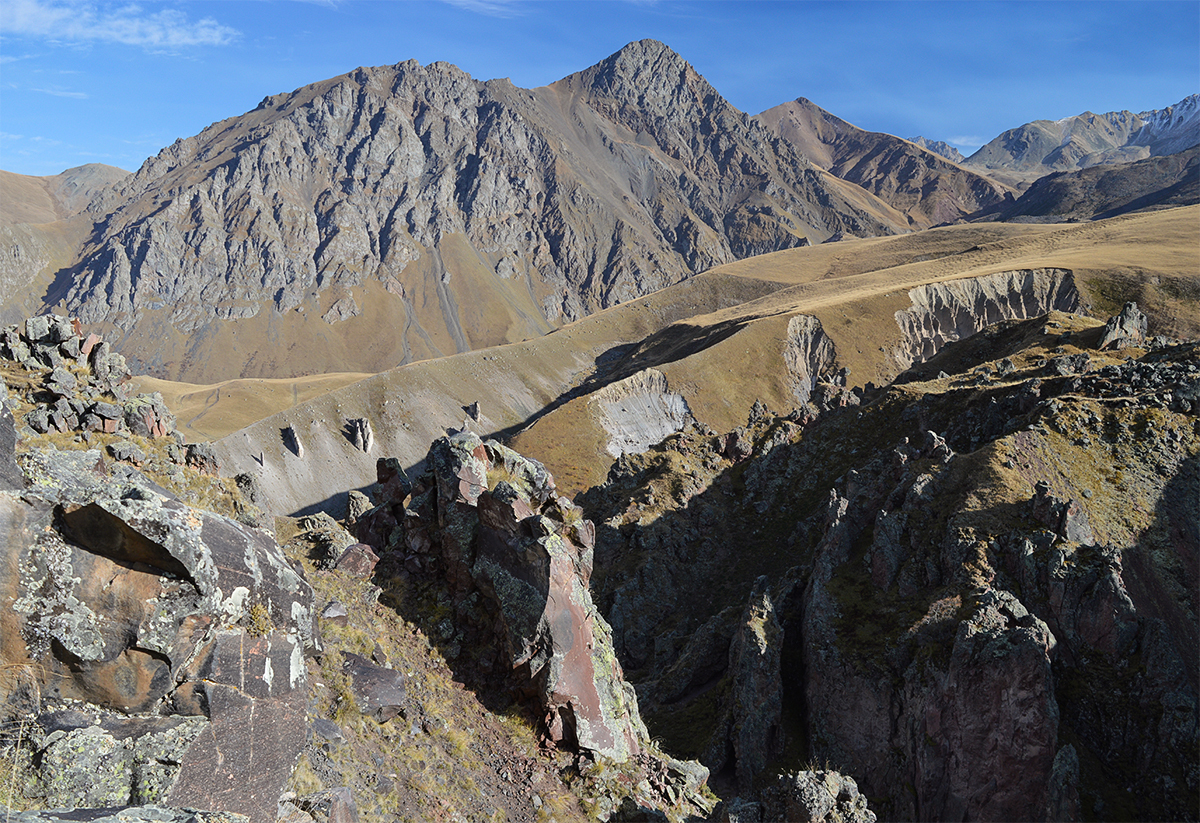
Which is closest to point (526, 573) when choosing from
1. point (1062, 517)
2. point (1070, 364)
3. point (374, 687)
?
point (374, 687)

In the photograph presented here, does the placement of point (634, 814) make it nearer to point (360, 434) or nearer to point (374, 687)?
point (374, 687)

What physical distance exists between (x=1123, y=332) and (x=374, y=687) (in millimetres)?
61673

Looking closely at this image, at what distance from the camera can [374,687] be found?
19.8 meters

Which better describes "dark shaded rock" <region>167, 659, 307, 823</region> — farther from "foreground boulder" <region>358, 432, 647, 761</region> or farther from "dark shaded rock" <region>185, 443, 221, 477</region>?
"dark shaded rock" <region>185, 443, 221, 477</region>

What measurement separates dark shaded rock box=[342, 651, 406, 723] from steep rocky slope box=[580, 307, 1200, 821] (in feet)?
40.2

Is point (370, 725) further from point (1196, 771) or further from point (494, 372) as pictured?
point (494, 372)

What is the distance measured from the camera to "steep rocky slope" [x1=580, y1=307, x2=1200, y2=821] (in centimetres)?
2773

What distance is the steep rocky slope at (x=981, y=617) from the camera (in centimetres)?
2773

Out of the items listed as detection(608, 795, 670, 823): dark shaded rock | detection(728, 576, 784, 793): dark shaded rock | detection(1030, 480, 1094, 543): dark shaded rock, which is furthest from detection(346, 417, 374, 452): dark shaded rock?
detection(608, 795, 670, 823): dark shaded rock

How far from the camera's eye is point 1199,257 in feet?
406

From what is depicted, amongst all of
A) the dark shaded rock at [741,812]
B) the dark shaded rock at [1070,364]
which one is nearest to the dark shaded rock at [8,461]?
the dark shaded rock at [741,812]

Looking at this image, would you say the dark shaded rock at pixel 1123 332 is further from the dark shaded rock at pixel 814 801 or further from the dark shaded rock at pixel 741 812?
the dark shaded rock at pixel 741 812

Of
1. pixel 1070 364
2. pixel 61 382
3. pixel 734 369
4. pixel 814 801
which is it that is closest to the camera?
pixel 814 801

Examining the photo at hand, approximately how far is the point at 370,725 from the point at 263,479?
395ft
